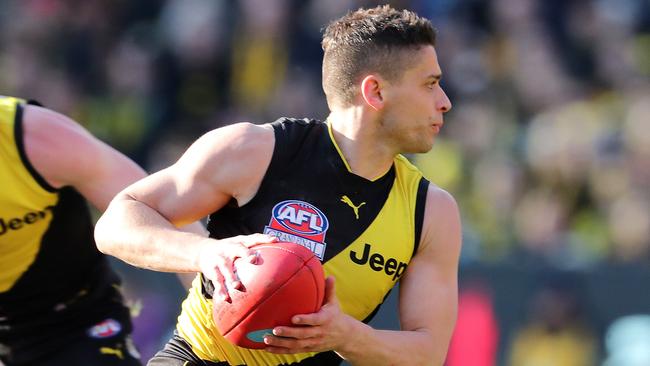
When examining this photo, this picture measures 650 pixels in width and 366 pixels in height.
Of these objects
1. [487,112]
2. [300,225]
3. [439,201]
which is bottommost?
[300,225]

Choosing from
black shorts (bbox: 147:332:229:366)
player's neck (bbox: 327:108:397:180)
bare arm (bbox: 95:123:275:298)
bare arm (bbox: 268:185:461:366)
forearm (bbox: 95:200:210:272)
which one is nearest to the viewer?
forearm (bbox: 95:200:210:272)

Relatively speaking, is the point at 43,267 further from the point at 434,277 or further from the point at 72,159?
the point at 434,277

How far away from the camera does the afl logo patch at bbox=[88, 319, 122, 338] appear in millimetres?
5832

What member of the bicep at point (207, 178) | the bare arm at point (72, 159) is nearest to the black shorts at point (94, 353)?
the bare arm at point (72, 159)

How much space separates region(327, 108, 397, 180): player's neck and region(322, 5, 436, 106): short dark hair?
0.35 feet

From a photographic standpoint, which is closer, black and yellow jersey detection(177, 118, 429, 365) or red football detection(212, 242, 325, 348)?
red football detection(212, 242, 325, 348)

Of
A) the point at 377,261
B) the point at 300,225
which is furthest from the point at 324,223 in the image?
the point at 377,261

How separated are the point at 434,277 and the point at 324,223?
54 cm

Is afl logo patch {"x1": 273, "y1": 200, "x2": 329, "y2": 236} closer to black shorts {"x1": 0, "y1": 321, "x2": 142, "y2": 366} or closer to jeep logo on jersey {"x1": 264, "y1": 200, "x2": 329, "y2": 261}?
jeep logo on jersey {"x1": 264, "y1": 200, "x2": 329, "y2": 261}

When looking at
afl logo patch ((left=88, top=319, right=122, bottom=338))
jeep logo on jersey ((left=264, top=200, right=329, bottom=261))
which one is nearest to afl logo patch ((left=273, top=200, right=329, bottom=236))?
jeep logo on jersey ((left=264, top=200, right=329, bottom=261))

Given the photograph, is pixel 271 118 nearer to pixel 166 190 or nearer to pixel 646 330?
pixel 646 330

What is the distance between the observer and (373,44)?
5.02m

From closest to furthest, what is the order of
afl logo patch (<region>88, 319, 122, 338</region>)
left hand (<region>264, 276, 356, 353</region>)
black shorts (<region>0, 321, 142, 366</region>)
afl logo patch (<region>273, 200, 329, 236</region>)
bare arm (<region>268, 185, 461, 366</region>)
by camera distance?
left hand (<region>264, 276, 356, 353</region>) → bare arm (<region>268, 185, 461, 366</region>) → afl logo patch (<region>273, 200, 329, 236</region>) → black shorts (<region>0, 321, 142, 366</region>) → afl logo patch (<region>88, 319, 122, 338</region>)

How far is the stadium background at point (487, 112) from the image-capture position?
9266mm
